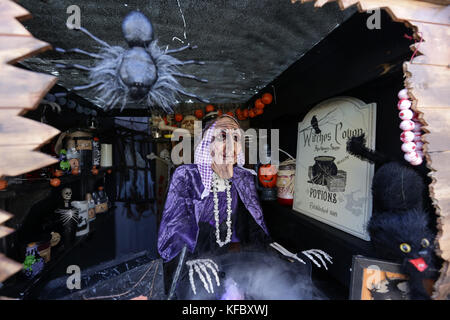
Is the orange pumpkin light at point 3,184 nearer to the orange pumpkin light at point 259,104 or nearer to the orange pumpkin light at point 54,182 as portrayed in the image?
the orange pumpkin light at point 54,182

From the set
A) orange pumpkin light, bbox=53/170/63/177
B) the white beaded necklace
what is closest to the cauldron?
the white beaded necklace

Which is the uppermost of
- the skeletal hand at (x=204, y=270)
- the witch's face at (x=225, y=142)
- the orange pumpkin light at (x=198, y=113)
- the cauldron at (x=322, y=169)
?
the orange pumpkin light at (x=198, y=113)

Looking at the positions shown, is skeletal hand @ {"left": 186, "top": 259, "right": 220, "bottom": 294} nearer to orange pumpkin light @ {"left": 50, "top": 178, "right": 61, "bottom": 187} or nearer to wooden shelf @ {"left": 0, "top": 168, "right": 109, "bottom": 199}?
wooden shelf @ {"left": 0, "top": 168, "right": 109, "bottom": 199}

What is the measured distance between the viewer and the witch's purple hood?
121 centimetres

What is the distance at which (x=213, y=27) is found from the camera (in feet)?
3.26

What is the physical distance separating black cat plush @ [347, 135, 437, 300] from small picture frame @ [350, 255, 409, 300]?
0.04m

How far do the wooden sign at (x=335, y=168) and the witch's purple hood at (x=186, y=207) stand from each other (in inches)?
14.2

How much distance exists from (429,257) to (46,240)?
2.35m

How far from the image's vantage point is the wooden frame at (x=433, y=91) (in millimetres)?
650

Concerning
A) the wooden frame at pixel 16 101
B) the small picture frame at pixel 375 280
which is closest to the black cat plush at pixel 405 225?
the small picture frame at pixel 375 280

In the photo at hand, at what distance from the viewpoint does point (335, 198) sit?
1.13m

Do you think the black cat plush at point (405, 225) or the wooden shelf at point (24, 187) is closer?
the black cat plush at point (405, 225)

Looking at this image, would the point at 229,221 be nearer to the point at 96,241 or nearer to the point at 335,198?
the point at 335,198
